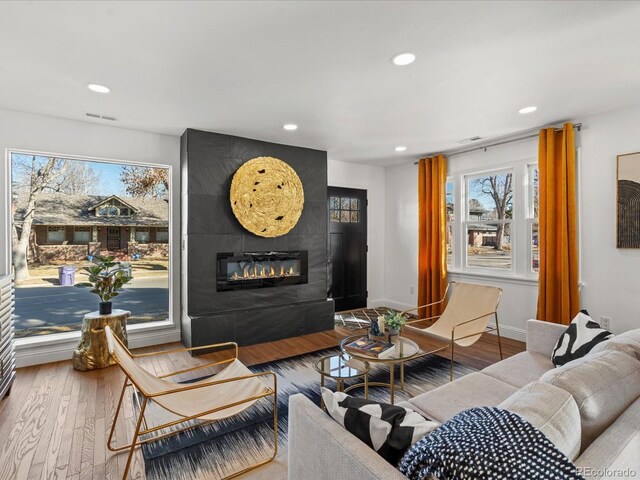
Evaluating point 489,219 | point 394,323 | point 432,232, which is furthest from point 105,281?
point 489,219

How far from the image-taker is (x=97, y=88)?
268cm

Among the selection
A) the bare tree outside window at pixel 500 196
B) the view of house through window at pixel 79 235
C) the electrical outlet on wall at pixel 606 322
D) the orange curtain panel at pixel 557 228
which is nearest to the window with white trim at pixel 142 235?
the view of house through window at pixel 79 235

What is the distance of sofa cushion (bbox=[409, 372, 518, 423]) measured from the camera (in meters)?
1.70

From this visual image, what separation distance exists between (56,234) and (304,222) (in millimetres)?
2742

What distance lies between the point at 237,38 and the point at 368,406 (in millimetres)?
2080

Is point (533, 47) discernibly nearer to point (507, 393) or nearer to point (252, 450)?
point (507, 393)

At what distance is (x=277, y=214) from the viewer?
4156 millimetres

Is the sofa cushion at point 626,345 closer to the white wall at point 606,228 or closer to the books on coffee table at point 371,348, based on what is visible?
the books on coffee table at point 371,348

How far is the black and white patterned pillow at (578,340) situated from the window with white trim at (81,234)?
174 inches

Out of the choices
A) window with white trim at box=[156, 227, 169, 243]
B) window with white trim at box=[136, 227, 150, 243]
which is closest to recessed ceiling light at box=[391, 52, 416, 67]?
window with white trim at box=[156, 227, 169, 243]

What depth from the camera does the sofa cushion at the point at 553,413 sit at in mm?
974

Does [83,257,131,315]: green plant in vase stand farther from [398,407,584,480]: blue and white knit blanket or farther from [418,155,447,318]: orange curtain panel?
[418,155,447,318]: orange curtain panel

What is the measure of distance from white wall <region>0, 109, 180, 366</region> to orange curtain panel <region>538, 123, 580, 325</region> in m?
4.14

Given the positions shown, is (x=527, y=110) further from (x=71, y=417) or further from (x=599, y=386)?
(x=71, y=417)
